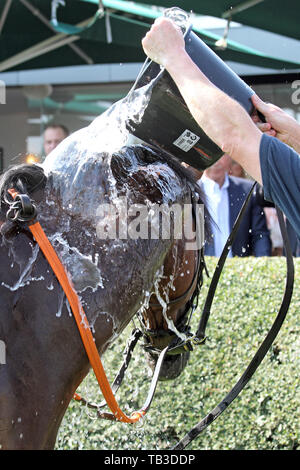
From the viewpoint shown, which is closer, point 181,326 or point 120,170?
point 120,170

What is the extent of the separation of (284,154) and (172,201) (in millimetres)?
447

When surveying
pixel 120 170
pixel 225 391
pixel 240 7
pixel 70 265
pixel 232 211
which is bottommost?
pixel 225 391

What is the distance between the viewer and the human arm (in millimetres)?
1665

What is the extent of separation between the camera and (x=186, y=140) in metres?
1.98

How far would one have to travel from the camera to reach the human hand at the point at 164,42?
172 cm

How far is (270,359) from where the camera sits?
3758 millimetres

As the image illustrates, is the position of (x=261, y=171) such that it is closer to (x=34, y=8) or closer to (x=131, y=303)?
(x=131, y=303)

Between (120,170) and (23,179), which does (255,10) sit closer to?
(120,170)

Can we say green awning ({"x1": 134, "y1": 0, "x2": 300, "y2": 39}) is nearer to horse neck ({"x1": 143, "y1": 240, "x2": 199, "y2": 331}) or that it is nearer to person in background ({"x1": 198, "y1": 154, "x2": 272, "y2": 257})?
person in background ({"x1": 198, "y1": 154, "x2": 272, "y2": 257})

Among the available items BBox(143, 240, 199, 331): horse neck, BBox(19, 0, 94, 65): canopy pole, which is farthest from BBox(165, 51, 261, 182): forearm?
BBox(19, 0, 94, 65): canopy pole

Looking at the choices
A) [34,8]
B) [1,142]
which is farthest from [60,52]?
[1,142]

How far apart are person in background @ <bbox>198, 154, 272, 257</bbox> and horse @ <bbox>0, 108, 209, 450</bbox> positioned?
8.51ft

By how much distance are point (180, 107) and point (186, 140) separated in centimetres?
12

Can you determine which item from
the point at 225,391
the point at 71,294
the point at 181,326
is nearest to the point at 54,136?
the point at 225,391
